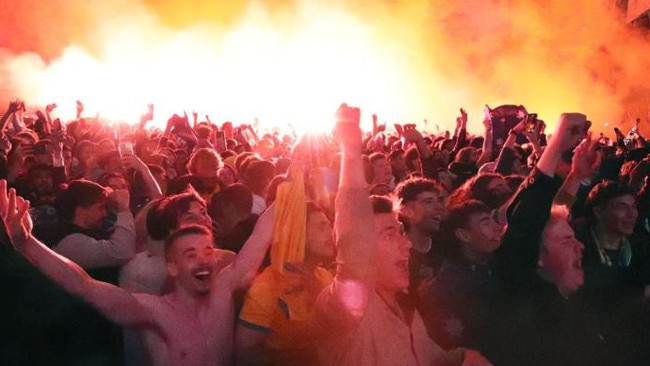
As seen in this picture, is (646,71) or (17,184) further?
(646,71)

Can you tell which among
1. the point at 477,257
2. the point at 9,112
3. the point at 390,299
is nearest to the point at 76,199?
the point at 390,299

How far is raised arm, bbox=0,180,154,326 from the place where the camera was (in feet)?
9.52

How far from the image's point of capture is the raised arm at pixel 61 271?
2.90 m

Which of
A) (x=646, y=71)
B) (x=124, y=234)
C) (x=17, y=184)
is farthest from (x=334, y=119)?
(x=646, y=71)

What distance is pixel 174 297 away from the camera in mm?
3246

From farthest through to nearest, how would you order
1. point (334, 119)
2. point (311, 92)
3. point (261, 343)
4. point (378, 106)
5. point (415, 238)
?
point (378, 106) → point (311, 92) → point (415, 238) → point (261, 343) → point (334, 119)

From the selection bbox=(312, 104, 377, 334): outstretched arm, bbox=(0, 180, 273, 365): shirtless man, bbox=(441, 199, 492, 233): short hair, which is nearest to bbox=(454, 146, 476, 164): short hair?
bbox=(441, 199, 492, 233): short hair

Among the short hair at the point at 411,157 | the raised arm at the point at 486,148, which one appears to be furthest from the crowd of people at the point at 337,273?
the raised arm at the point at 486,148

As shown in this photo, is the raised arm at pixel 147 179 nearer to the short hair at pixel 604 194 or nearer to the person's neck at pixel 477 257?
the person's neck at pixel 477 257

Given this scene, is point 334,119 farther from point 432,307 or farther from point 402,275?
point 432,307

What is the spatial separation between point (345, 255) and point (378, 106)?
19313mm

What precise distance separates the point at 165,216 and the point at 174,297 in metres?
0.67

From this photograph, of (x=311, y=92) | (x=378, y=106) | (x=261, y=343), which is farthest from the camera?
(x=378, y=106)

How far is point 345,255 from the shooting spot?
265cm
